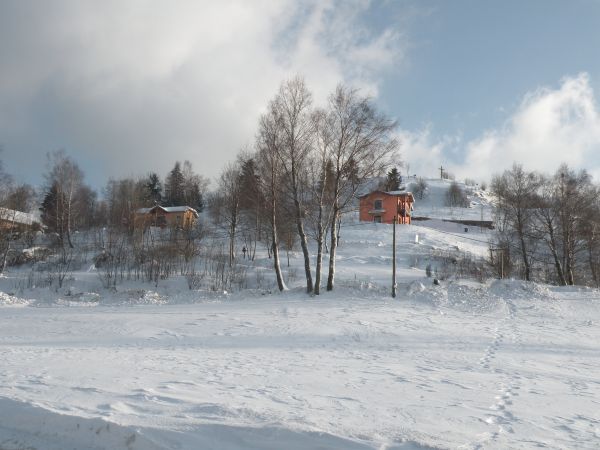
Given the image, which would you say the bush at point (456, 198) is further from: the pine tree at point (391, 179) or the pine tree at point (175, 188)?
the pine tree at point (175, 188)

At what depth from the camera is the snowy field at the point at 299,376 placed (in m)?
4.60

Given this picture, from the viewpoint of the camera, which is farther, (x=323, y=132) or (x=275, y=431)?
(x=323, y=132)

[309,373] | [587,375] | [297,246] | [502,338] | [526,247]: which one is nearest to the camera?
Answer: [309,373]

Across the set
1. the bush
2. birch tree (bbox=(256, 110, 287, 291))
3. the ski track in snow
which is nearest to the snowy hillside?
the bush

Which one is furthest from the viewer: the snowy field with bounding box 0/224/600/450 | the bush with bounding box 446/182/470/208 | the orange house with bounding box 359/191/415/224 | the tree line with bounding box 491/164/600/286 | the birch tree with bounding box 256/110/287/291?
the bush with bounding box 446/182/470/208

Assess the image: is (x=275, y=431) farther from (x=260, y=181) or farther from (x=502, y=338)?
(x=260, y=181)

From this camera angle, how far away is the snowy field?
4.60 metres

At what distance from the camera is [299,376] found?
24.6 ft

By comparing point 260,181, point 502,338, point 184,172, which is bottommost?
point 502,338

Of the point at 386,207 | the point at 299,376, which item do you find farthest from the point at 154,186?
the point at 299,376

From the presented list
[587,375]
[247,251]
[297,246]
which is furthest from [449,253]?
[587,375]

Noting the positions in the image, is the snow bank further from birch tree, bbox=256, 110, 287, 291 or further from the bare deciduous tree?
the bare deciduous tree

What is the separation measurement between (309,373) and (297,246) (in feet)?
106

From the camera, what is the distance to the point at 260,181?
73.1 ft
